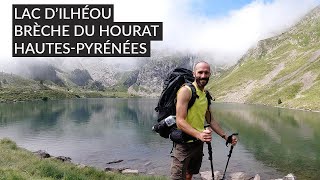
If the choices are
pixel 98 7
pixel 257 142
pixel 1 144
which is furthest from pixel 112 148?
pixel 257 142

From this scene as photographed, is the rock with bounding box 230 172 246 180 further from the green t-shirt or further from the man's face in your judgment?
the man's face

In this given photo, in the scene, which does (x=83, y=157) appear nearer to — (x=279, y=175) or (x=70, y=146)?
(x=70, y=146)

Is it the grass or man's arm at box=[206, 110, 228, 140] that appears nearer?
man's arm at box=[206, 110, 228, 140]

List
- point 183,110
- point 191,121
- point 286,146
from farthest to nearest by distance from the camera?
point 286,146 → point 191,121 → point 183,110

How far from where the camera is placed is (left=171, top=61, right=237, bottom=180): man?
11141mm

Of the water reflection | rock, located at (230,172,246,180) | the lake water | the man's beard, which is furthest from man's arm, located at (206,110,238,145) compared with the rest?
the water reflection

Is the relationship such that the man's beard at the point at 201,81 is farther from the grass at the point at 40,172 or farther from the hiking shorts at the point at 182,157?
the grass at the point at 40,172

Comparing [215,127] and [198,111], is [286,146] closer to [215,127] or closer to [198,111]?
[215,127]

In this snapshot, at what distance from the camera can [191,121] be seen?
463 inches

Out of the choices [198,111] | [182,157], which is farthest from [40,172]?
[198,111]

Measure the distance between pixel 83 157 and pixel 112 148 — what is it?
9.55m

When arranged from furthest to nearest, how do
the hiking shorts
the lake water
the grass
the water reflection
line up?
the water reflection
the lake water
the grass
the hiking shorts

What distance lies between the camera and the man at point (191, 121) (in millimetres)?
11141

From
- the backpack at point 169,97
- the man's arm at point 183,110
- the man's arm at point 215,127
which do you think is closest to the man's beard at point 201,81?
the backpack at point 169,97
